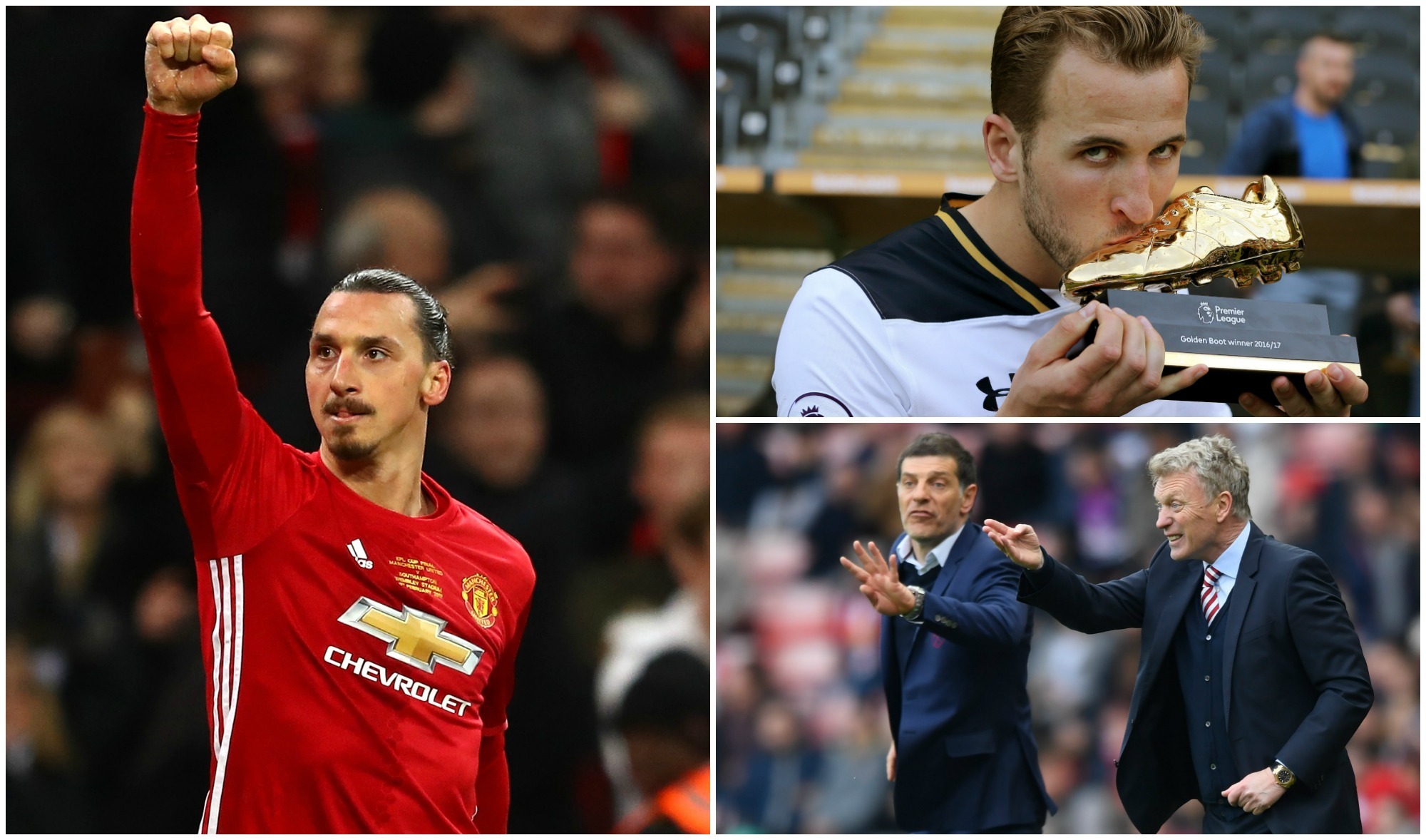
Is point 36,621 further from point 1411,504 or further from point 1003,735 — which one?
point 1411,504

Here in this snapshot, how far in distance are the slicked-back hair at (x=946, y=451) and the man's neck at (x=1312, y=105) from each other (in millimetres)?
2712

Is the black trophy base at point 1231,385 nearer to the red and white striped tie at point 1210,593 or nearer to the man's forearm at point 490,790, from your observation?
the red and white striped tie at point 1210,593

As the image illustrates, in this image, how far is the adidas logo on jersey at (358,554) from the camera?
2820 millimetres

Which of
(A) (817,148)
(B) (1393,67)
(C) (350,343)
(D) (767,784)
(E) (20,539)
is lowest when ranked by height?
(D) (767,784)

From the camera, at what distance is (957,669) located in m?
3.31

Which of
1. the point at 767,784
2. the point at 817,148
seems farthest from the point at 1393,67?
the point at 767,784

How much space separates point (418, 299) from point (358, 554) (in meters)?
0.60

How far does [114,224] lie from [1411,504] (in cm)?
449

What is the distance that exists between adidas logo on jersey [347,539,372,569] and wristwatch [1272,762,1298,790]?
6.87 ft

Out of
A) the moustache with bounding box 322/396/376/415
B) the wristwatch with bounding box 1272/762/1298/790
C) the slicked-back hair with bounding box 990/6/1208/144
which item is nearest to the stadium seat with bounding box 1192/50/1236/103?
the slicked-back hair with bounding box 990/6/1208/144

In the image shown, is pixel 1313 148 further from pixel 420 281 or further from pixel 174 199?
pixel 174 199

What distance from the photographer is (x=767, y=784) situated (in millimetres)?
3574

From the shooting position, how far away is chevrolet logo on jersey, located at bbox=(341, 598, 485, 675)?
278 cm

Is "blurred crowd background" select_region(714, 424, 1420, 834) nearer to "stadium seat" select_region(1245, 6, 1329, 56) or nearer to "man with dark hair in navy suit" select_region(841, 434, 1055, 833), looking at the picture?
"man with dark hair in navy suit" select_region(841, 434, 1055, 833)
